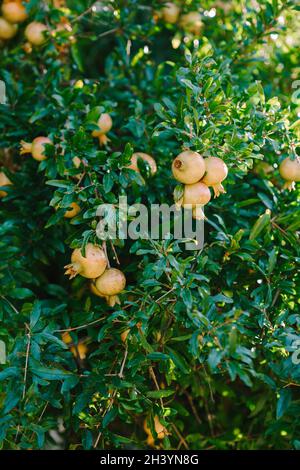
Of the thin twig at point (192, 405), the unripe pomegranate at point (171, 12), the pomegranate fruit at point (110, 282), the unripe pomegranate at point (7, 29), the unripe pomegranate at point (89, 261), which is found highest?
the unripe pomegranate at point (171, 12)

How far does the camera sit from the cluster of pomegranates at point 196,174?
4.24ft

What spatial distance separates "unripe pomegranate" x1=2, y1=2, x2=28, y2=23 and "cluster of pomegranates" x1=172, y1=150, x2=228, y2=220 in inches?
37.5

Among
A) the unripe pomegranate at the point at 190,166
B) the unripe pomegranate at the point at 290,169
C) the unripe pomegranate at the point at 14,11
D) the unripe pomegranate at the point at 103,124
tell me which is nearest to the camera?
the unripe pomegranate at the point at 190,166

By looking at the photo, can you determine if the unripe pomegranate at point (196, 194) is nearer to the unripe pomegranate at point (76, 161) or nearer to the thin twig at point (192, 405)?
the unripe pomegranate at point (76, 161)

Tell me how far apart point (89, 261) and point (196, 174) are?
308mm

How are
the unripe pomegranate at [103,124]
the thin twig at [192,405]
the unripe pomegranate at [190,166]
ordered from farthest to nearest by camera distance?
1. the thin twig at [192,405]
2. the unripe pomegranate at [103,124]
3. the unripe pomegranate at [190,166]

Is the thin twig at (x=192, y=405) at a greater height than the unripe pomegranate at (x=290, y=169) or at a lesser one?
lesser

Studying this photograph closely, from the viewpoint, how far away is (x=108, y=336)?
1.41 meters

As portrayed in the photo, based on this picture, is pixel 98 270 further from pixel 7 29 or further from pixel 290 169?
pixel 7 29

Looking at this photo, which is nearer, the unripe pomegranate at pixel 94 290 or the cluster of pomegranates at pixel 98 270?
the cluster of pomegranates at pixel 98 270

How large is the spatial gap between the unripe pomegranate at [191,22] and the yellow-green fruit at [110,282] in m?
1.08

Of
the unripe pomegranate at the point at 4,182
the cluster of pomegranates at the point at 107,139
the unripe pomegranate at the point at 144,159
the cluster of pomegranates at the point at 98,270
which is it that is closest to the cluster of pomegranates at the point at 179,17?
the cluster of pomegranates at the point at 107,139
